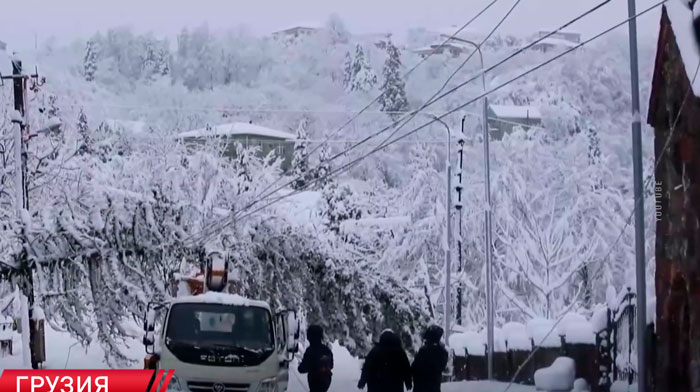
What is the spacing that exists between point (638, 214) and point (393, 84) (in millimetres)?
29573

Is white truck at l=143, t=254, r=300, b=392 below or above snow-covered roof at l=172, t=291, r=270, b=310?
below

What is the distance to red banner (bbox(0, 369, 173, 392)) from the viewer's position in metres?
12.3

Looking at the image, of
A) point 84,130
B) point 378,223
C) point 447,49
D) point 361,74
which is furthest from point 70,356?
point 361,74

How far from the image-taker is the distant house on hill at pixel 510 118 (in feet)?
149

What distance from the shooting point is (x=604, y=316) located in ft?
63.0

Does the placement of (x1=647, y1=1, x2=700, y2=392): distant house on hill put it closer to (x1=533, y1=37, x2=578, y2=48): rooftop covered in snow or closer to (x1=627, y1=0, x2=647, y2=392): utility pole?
(x1=627, y1=0, x2=647, y2=392): utility pole

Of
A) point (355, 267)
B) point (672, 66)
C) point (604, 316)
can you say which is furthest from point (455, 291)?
point (672, 66)

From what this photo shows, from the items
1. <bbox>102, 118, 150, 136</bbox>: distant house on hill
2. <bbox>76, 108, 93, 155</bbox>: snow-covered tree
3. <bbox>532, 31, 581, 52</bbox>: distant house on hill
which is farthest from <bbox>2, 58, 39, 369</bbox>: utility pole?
<bbox>102, 118, 150, 136</bbox>: distant house on hill

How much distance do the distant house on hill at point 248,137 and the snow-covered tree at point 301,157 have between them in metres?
0.26

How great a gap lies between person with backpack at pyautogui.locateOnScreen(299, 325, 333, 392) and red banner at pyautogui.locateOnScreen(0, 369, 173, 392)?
1900 mm

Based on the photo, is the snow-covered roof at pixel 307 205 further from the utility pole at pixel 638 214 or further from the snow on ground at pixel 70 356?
the utility pole at pixel 638 214

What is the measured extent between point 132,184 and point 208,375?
47.1 ft

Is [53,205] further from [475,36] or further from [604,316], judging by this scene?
[475,36]

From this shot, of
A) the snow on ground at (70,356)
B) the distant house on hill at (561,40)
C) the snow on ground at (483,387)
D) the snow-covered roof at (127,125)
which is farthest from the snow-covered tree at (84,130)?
the distant house on hill at (561,40)
